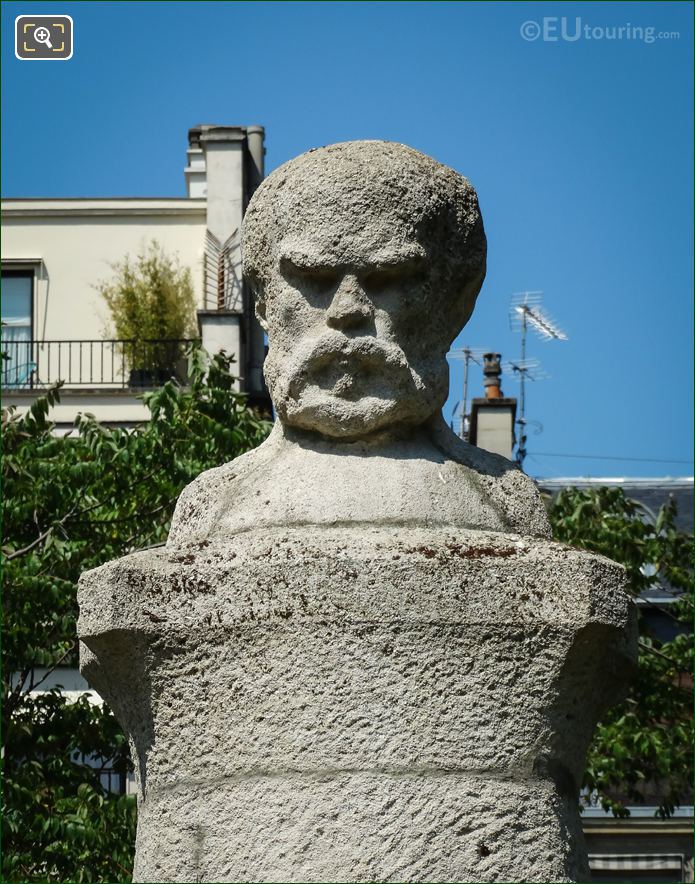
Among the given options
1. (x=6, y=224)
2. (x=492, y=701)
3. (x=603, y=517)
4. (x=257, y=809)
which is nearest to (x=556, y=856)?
→ (x=492, y=701)

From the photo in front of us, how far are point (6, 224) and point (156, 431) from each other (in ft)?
52.1

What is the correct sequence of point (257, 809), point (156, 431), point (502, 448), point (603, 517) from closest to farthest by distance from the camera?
point (257, 809) → point (156, 431) → point (603, 517) → point (502, 448)

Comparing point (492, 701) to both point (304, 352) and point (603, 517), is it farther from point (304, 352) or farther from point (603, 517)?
point (603, 517)

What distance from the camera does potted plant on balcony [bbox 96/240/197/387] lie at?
29.2 meters

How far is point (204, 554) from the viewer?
578cm

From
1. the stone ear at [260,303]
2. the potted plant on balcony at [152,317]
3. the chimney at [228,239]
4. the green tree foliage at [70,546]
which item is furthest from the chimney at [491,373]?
the stone ear at [260,303]

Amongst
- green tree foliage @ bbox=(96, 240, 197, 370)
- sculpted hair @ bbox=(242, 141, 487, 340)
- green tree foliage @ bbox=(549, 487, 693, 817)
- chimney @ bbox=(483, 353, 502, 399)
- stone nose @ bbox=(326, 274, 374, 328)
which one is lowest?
green tree foliage @ bbox=(549, 487, 693, 817)

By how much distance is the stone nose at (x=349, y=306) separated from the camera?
6051 mm

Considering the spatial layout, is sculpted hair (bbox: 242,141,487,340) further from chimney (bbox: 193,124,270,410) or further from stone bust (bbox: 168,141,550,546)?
chimney (bbox: 193,124,270,410)

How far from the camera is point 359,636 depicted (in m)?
5.62

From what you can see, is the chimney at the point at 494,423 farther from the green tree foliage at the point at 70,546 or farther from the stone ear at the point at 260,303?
the stone ear at the point at 260,303

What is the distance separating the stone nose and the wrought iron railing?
22.7 meters

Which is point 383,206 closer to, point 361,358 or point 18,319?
point 361,358

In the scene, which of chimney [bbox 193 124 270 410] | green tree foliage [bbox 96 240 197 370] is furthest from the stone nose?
green tree foliage [bbox 96 240 197 370]
